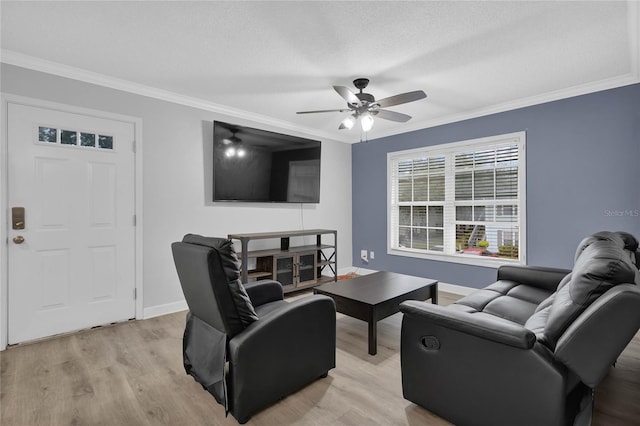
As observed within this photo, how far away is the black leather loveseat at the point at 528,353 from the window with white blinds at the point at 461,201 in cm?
224

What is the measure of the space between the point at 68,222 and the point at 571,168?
5.15 meters

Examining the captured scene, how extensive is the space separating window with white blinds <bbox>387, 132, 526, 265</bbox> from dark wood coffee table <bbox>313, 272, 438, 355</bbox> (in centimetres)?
142

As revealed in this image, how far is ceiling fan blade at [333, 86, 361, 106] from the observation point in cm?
269

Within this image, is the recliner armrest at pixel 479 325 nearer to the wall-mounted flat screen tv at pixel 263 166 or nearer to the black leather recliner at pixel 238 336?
the black leather recliner at pixel 238 336

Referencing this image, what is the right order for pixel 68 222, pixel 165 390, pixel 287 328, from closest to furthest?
1. pixel 287 328
2. pixel 165 390
3. pixel 68 222

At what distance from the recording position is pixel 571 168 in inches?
135

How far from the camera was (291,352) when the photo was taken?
6.26 ft

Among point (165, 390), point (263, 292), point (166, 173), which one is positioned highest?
point (166, 173)

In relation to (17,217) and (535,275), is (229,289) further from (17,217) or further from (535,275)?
(535,275)

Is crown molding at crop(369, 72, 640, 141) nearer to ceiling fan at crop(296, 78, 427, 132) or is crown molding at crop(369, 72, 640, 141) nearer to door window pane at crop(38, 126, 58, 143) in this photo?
ceiling fan at crop(296, 78, 427, 132)

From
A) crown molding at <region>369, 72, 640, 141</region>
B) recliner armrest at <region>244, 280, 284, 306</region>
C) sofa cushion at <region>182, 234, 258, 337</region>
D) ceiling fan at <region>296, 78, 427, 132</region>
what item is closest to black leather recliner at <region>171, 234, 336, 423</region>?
sofa cushion at <region>182, 234, 258, 337</region>

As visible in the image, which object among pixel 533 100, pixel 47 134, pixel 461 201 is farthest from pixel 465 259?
pixel 47 134

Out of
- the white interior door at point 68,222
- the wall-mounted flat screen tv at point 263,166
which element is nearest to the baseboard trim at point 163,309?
the white interior door at point 68,222

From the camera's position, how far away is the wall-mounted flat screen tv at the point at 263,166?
12.7ft
